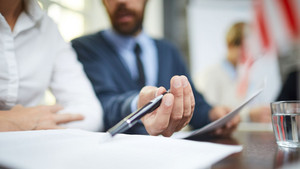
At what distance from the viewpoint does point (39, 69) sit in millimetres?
354

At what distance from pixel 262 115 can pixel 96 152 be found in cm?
71

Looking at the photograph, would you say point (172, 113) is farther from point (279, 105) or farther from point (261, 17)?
point (261, 17)

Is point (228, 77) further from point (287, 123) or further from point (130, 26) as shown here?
point (287, 123)

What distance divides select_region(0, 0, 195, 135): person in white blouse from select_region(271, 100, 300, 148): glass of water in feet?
0.38

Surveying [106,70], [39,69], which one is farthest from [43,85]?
[106,70]

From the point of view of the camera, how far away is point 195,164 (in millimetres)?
157

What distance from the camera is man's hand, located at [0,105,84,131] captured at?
270mm

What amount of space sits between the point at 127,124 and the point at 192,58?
1.46 metres

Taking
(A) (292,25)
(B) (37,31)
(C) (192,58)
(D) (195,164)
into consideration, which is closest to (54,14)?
(B) (37,31)

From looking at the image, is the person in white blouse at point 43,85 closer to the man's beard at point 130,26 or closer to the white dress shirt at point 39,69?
the white dress shirt at point 39,69

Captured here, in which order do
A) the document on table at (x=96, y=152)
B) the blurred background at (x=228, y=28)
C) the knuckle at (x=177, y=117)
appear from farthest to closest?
the blurred background at (x=228, y=28) < the knuckle at (x=177, y=117) < the document on table at (x=96, y=152)

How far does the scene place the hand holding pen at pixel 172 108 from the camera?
0.25 meters

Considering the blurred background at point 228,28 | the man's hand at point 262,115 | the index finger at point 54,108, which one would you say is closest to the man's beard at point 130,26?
the index finger at point 54,108

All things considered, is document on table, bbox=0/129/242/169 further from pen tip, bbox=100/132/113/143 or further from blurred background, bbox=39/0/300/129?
blurred background, bbox=39/0/300/129
